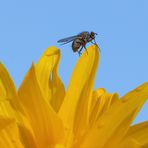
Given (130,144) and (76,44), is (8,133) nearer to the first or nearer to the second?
(130,144)

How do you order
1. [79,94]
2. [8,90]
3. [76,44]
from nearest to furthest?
[8,90]
[79,94]
[76,44]

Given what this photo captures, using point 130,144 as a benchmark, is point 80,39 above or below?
above

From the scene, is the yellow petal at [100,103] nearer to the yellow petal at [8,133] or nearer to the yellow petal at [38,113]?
the yellow petal at [38,113]

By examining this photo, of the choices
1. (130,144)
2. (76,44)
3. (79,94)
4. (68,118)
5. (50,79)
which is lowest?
(130,144)

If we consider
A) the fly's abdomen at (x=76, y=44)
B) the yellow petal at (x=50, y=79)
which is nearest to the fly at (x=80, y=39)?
the fly's abdomen at (x=76, y=44)

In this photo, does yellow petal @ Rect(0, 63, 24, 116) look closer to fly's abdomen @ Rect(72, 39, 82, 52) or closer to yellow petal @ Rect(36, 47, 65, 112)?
yellow petal @ Rect(36, 47, 65, 112)

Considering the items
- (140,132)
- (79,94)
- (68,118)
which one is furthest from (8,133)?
(140,132)

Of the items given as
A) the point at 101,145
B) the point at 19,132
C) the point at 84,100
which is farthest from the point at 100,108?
the point at 19,132
